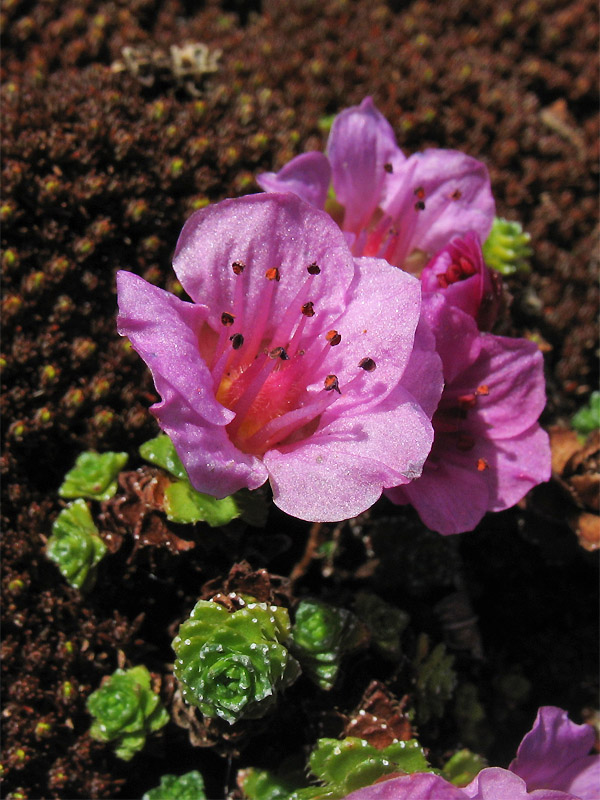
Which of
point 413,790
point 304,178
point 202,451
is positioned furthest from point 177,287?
point 413,790

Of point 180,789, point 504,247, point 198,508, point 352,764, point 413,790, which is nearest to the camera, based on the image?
point 413,790

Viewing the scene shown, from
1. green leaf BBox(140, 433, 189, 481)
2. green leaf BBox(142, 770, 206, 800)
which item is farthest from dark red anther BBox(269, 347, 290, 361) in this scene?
green leaf BBox(142, 770, 206, 800)

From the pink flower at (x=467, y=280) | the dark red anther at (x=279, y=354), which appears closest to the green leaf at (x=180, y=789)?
the dark red anther at (x=279, y=354)

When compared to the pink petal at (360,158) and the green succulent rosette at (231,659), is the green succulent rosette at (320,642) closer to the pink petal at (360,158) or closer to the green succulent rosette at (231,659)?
the green succulent rosette at (231,659)

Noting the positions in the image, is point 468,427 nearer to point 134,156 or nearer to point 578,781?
point 578,781

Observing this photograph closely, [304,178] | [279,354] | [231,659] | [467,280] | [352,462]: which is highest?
[304,178]

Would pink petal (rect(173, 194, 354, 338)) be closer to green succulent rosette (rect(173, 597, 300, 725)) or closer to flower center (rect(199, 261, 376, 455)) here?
flower center (rect(199, 261, 376, 455))

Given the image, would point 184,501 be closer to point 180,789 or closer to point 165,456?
point 165,456

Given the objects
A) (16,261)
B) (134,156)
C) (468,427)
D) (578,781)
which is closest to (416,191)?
(468,427)
